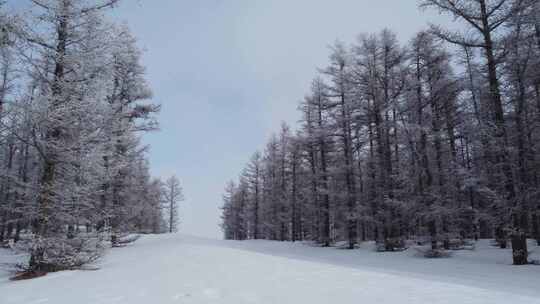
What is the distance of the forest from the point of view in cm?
977

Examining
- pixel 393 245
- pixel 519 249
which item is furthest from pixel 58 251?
pixel 393 245

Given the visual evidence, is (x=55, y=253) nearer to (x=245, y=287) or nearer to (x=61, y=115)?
(x=61, y=115)

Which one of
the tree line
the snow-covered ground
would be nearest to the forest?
the snow-covered ground

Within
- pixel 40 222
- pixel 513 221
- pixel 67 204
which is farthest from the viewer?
pixel 513 221

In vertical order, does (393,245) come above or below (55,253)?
below

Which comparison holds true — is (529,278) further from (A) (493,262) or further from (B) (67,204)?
(B) (67,204)

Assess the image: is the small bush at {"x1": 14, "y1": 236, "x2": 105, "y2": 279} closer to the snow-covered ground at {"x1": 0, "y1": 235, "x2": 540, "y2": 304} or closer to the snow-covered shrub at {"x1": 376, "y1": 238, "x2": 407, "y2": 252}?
the snow-covered ground at {"x1": 0, "y1": 235, "x2": 540, "y2": 304}

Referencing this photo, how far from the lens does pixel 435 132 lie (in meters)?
13.4

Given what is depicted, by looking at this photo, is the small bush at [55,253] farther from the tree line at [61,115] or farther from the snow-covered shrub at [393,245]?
the snow-covered shrub at [393,245]

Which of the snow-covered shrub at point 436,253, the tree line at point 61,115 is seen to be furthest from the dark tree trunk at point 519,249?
the tree line at point 61,115

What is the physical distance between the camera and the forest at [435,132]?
9.77m

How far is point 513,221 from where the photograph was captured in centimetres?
918

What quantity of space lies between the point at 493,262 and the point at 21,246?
14.0m

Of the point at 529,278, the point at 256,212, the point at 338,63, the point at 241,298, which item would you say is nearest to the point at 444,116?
the point at 338,63
